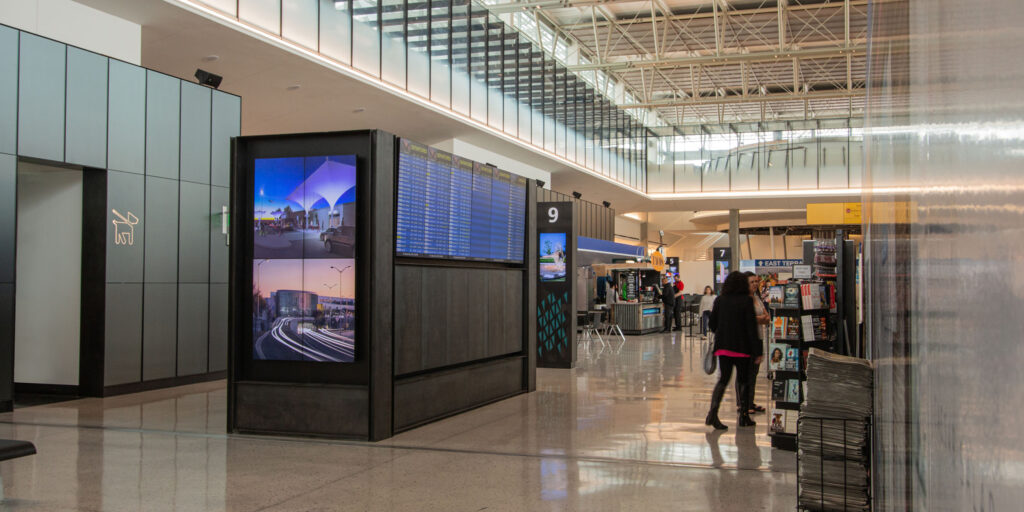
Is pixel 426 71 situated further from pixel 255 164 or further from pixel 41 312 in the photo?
pixel 255 164

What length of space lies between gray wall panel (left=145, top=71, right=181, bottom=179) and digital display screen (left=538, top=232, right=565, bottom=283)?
21.2 feet

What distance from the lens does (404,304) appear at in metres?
7.71

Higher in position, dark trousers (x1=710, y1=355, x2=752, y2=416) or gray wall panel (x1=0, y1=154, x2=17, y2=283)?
gray wall panel (x1=0, y1=154, x2=17, y2=283)

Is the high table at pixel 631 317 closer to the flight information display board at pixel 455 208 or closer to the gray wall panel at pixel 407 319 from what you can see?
the flight information display board at pixel 455 208

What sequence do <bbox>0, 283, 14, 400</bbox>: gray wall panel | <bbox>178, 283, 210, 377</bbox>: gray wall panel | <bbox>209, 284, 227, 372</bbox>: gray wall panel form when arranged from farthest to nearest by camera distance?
1. <bbox>209, 284, 227, 372</bbox>: gray wall panel
2. <bbox>178, 283, 210, 377</bbox>: gray wall panel
3. <bbox>0, 283, 14, 400</bbox>: gray wall panel

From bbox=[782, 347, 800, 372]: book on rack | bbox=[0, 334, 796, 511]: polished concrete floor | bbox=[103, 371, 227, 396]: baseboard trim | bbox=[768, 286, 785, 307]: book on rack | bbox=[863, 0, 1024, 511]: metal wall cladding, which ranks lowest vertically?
bbox=[103, 371, 227, 396]: baseboard trim

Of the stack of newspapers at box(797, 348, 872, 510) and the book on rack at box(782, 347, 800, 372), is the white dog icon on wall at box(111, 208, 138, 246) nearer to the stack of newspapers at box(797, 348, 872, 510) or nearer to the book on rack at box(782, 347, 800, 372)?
the book on rack at box(782, 347, 800, 372)

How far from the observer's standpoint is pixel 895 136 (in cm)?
163

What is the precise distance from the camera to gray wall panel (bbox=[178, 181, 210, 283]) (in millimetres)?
11828

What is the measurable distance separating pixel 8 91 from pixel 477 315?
20.1 ft

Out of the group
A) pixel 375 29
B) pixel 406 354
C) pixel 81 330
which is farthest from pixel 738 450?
pixel 375 29

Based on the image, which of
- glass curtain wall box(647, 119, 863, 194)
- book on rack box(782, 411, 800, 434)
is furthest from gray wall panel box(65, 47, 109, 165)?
glass curtain wall box(647, 119, 863, 194)

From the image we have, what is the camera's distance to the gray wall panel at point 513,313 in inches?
397

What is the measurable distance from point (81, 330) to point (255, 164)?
16.3 ft
